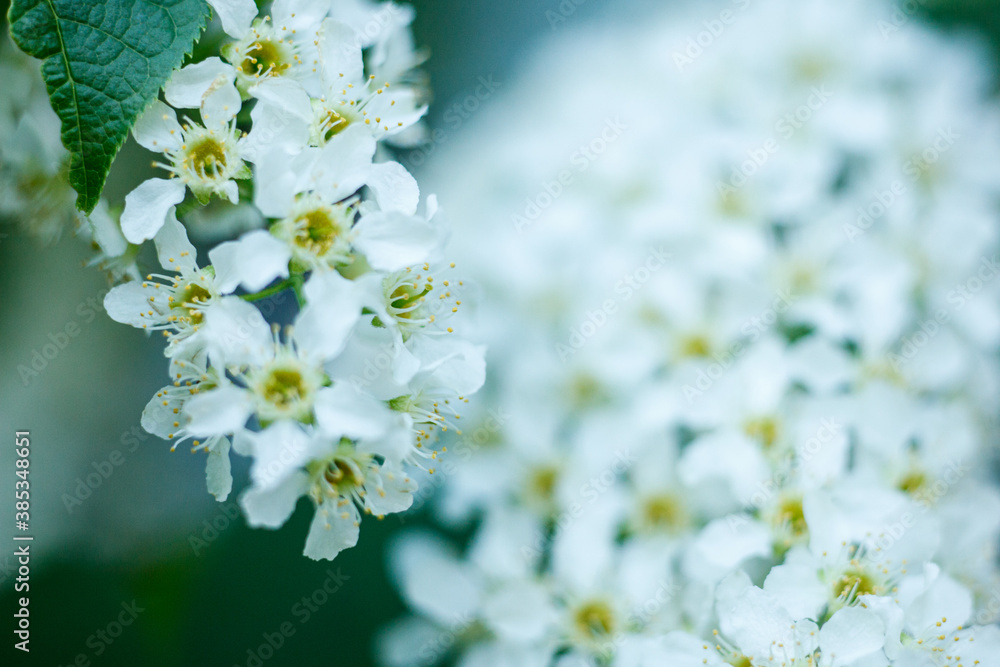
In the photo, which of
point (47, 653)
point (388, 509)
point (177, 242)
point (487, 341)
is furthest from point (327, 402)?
point (47, 653)

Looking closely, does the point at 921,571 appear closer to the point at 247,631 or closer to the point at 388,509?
the point at 388,509

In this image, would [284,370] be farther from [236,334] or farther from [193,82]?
[193,82]

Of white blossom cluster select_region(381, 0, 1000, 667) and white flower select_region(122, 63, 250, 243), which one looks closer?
white flower select_region(122, 63, 250, 243)

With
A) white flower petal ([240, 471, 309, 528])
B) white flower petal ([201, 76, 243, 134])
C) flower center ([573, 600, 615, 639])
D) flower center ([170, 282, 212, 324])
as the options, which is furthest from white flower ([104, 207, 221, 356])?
flower center ([573, 600, 615, 639])

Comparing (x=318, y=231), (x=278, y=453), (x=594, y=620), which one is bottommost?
(x=594, y=620)

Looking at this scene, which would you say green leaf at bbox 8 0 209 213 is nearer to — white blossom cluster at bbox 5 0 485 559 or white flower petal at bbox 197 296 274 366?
white blossom cluster at bbox 5 0 485 559

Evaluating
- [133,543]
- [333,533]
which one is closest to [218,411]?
[333,533]
